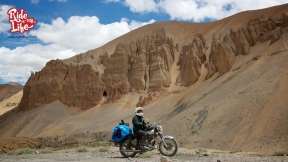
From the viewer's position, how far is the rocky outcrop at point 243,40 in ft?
151

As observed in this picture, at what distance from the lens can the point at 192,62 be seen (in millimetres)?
56938

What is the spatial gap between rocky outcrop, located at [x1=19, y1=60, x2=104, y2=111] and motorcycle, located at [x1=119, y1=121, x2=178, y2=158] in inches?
2116

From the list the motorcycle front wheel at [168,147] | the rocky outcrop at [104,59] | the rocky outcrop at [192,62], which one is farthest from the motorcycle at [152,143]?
the rocky outcrop at [104,59]

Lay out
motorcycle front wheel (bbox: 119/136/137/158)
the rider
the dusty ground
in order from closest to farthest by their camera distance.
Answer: the dusty ground < the rider < motorcycle front wheel (bbox: 119/136/137/158)

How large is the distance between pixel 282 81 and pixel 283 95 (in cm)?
287

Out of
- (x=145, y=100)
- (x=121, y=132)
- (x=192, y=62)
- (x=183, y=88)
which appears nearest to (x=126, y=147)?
(x=121, y=132)

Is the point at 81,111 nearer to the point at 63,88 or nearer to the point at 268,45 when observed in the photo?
the point at 63,88

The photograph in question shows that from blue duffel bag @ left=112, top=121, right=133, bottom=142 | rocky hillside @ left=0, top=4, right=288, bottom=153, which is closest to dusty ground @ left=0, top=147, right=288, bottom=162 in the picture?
blue duffel bag @ left=112, top=121, right=133, bottom=142

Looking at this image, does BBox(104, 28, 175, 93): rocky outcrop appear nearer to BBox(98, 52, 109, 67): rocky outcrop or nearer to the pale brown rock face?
the pale brown rock face

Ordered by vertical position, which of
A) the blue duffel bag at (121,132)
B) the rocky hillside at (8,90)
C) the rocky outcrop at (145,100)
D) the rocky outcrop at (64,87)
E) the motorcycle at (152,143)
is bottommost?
the motorcycle at (152,143)

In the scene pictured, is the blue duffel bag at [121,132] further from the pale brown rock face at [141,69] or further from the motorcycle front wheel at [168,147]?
the pale brown rock face at [141,69]

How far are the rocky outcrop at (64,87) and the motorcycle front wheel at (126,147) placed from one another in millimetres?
53613

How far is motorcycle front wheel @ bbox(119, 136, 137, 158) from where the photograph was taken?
514 inches

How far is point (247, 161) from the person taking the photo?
1047 centimetres
